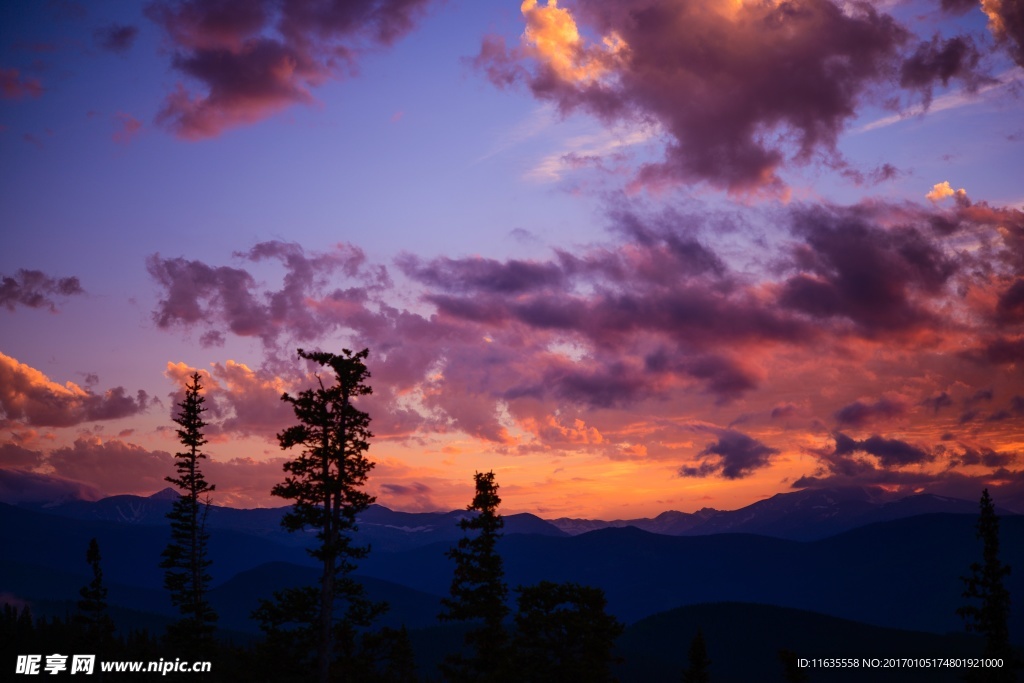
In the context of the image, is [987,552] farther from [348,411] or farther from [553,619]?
[348,411]

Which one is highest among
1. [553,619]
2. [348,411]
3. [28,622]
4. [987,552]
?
[348,411]

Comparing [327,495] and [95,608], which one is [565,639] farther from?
[95,608]

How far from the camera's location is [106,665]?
155 ft

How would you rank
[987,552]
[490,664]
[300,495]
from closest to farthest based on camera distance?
[300,495], [490,664], [987,552]

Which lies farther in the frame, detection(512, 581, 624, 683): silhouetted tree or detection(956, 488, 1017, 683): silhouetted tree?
detection(956, 488, 1017, 683): silhouetted tree

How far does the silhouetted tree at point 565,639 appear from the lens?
4591 centimetres

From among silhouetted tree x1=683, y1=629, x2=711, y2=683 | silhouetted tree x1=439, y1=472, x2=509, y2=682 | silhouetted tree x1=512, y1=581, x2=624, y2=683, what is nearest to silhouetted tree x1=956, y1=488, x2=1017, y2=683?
silhouetted tree x1=512, y1=581, x2=624, y2=683

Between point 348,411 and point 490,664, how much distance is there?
17881 mm

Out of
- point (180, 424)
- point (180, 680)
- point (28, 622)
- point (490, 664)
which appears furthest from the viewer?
point (28, 622)

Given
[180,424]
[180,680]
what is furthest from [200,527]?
[180,680]

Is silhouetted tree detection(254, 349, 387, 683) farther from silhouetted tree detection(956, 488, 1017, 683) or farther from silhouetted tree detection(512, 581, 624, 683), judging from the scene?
silhouetted tree detection(956, 488, 1017, 683)

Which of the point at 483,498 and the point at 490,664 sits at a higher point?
the point at 483,498

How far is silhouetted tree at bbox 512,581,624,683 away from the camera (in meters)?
45.9

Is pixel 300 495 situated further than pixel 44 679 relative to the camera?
No
